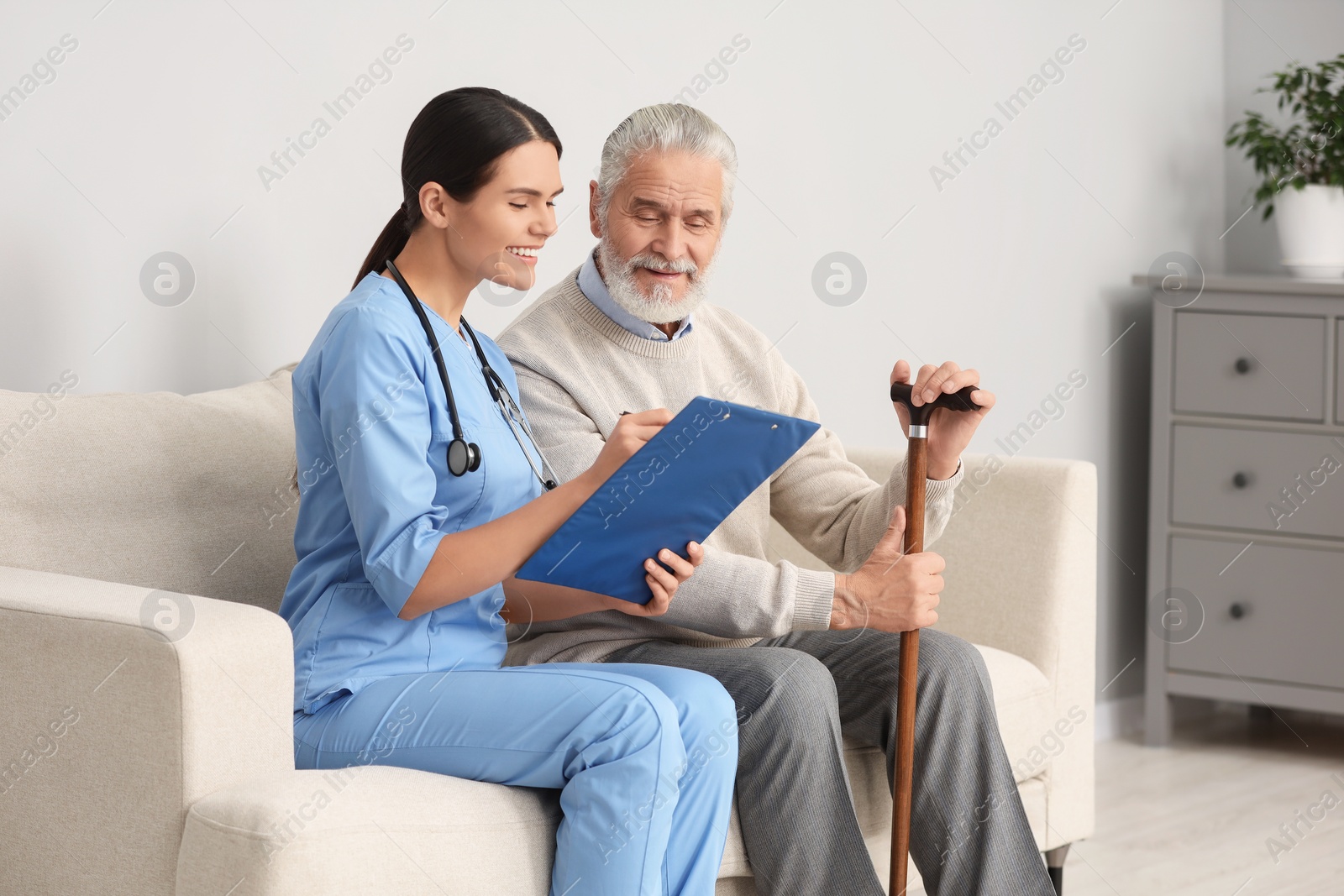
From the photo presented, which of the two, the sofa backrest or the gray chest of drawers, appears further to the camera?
the gray chest of drawers

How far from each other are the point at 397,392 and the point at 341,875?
0.46 metres

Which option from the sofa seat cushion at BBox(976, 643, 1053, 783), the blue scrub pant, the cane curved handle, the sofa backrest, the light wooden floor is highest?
the cane curved handle

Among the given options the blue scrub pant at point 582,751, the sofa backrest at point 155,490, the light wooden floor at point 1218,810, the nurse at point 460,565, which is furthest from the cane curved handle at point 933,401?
the light wooden floor at point 1218,810

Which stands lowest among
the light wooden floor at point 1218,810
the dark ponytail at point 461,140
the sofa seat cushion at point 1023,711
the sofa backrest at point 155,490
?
the light wooden floor at point 1218,810

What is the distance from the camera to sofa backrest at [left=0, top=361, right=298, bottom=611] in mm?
1561

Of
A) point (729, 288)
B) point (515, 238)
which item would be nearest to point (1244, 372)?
point (729, 288)

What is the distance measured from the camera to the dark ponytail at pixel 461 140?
1543mm

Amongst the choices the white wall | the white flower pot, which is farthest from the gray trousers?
the white flower pot

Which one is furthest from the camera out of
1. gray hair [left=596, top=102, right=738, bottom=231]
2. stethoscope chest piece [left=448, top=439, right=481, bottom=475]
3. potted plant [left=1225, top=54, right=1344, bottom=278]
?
potted plant [left=1225, top=54, right=1344, bottom=278]

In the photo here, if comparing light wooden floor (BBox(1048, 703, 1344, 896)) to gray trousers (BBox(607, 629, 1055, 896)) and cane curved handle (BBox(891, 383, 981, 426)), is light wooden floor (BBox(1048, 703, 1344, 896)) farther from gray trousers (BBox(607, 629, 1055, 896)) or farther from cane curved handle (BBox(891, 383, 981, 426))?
→ cane curved handle (BBox(891, 383, 981, 426))

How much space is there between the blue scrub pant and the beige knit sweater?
23cm

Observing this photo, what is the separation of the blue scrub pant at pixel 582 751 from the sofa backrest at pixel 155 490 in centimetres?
33

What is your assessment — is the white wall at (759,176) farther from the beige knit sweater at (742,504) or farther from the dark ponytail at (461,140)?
the dark ponytail at (461,140)

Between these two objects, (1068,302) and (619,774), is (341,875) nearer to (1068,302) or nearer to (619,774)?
(619,774)
